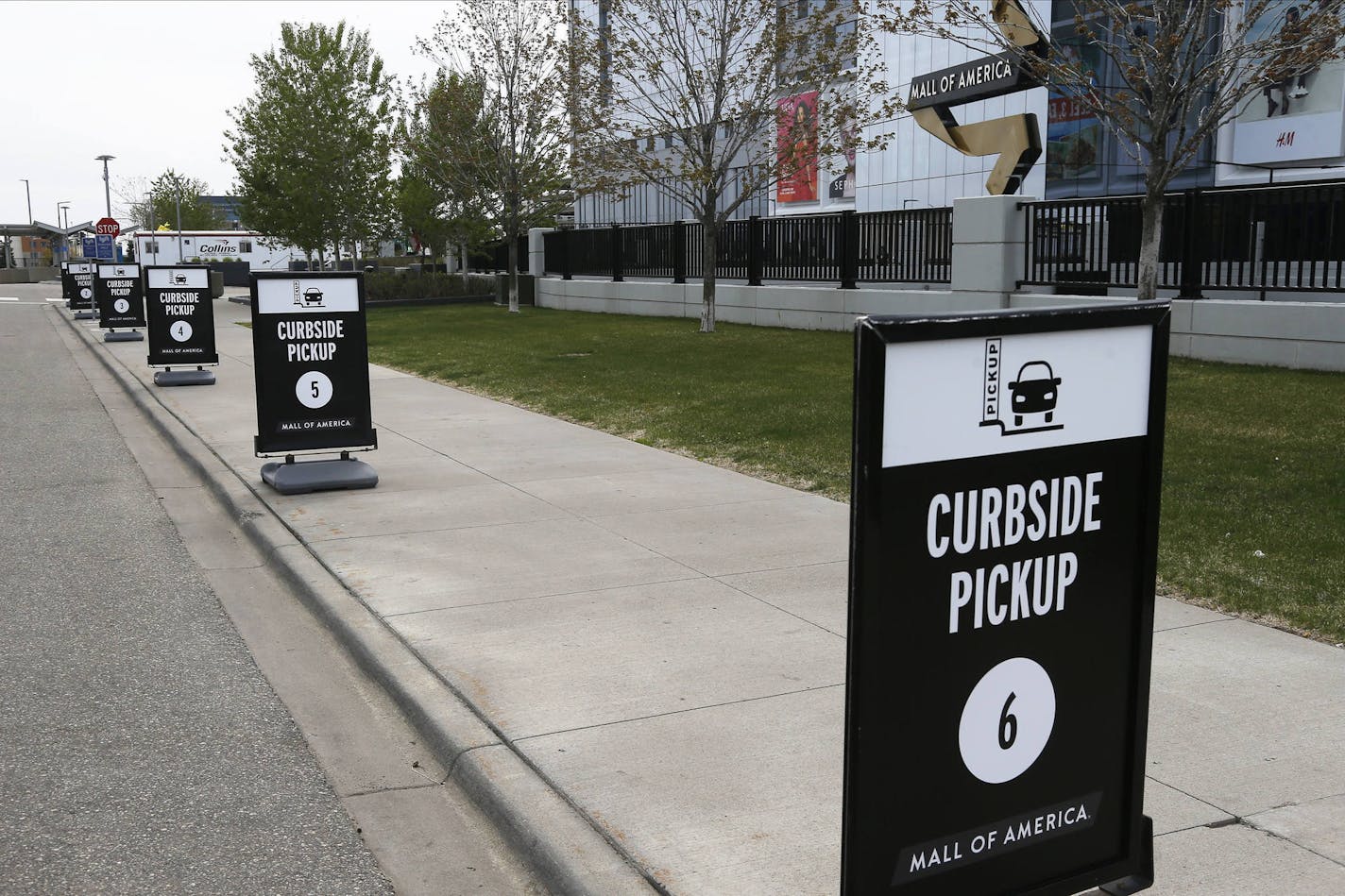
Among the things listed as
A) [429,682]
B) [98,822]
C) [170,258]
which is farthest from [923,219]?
[170,258]

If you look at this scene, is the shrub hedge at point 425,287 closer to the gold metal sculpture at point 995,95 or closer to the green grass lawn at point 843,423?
the green grass lawn at point 843,423

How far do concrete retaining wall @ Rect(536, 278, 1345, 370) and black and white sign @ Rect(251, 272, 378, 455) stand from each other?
421cm

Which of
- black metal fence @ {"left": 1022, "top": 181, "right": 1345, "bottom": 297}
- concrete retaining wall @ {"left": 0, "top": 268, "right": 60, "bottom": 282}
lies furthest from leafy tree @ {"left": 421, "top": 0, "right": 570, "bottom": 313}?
concrete retaining wall @ {"left": 0, "top": 268, "right": 60, "bottom": 282}

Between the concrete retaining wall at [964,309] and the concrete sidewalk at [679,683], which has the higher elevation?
the concrete retaining wall at [964,309]

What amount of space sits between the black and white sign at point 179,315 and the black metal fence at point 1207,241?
1184cm

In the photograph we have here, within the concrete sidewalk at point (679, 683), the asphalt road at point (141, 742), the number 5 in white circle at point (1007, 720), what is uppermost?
the number 5 in white circle at point (1007, 720)

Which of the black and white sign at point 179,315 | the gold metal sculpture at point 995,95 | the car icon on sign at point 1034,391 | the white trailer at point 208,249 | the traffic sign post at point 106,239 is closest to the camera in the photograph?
the car icon on sign at point 1034,391

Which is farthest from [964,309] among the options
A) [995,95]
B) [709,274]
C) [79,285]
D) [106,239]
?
[106,239]

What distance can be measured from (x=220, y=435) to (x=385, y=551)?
238 inches

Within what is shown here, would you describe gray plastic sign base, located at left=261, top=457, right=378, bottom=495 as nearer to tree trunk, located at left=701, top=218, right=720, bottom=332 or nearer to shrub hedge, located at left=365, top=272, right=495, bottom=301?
tree trunk, located at left=701, top=218, right=720, bottom=332

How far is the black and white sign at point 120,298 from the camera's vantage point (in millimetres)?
27047

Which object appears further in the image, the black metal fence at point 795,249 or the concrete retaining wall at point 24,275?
the concrete retaining wall at point 24,275

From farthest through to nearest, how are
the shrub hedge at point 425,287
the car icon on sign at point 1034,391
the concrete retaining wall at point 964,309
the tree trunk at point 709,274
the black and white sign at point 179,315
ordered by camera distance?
the shrub hedge at point 425,287
the tree trunk at point 709,274
the black and white sign at point 179,315
the concrete retaining wall at point 964,309
the car icon on sign at point 1034,391

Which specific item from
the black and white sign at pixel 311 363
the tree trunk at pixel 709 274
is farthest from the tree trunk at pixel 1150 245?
the black and white sign at pixel 311 363
